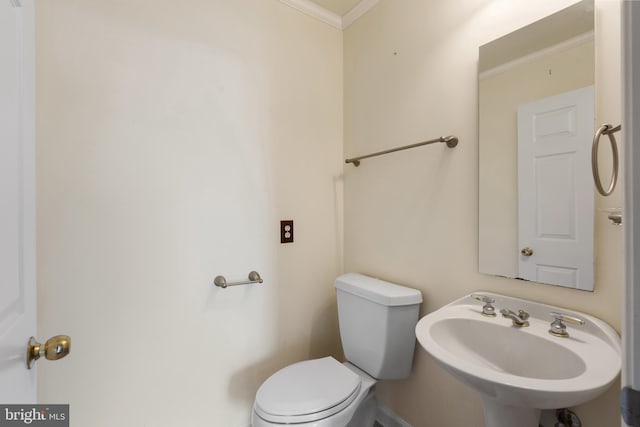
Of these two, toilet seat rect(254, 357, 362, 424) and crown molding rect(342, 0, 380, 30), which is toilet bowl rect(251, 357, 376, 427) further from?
crown molding rect(342, 0, 380, 30)

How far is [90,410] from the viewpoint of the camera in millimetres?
1070

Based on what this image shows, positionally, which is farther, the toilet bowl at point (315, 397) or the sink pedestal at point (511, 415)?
the toilet bowl at point (315, 397)

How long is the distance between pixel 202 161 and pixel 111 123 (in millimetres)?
360

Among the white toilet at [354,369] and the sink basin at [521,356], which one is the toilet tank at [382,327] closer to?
the white toilet at [354,369]

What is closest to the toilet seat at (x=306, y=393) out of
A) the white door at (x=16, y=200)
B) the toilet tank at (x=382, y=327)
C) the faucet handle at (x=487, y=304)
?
the toilet tank at (x=382, y=327)

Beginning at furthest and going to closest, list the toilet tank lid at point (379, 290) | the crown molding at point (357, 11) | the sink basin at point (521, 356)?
the crown molding at point (357, 11) → the toilet tank lid at point (379, 290) → the sink basin at point (521, 356)

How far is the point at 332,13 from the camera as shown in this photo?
5.60 feet

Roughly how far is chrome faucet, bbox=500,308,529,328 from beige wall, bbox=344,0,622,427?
0.29ft

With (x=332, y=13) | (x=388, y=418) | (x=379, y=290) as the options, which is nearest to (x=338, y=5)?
(x=332, y=13)

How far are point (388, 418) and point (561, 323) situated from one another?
105cm

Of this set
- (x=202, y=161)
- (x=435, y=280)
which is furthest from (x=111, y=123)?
(x=435, y=280)

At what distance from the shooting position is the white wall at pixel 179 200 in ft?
3.40

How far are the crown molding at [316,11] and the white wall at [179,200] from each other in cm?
6

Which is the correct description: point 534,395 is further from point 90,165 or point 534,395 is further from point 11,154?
point 90,165
